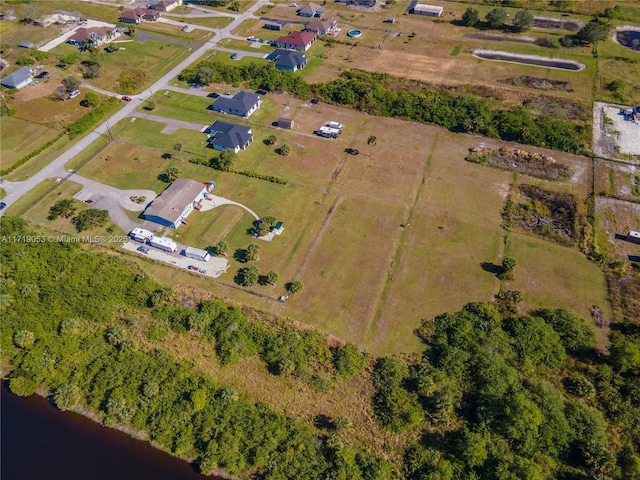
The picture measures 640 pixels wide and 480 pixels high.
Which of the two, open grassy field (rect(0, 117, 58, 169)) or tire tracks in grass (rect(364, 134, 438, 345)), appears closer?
tire tracks in grass (rect(364, 134, 438, 345))

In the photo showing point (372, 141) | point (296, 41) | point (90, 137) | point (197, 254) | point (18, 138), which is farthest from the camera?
point (296, 41)

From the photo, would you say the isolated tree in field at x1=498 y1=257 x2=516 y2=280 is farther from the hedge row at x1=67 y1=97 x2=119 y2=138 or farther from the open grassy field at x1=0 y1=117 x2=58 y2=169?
the open grassy field at x1=0 y1=117 x2=58 y2=169

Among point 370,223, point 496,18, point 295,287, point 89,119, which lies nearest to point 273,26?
point 89,119

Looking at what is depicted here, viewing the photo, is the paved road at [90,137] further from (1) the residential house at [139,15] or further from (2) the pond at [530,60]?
(2) the pond at [530,60]

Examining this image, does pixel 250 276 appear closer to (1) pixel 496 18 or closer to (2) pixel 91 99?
(2) pixel 91 99

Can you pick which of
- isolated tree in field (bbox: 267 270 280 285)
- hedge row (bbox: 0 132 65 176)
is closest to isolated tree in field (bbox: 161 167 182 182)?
hedge row (bbox: 0 132 65 176)
